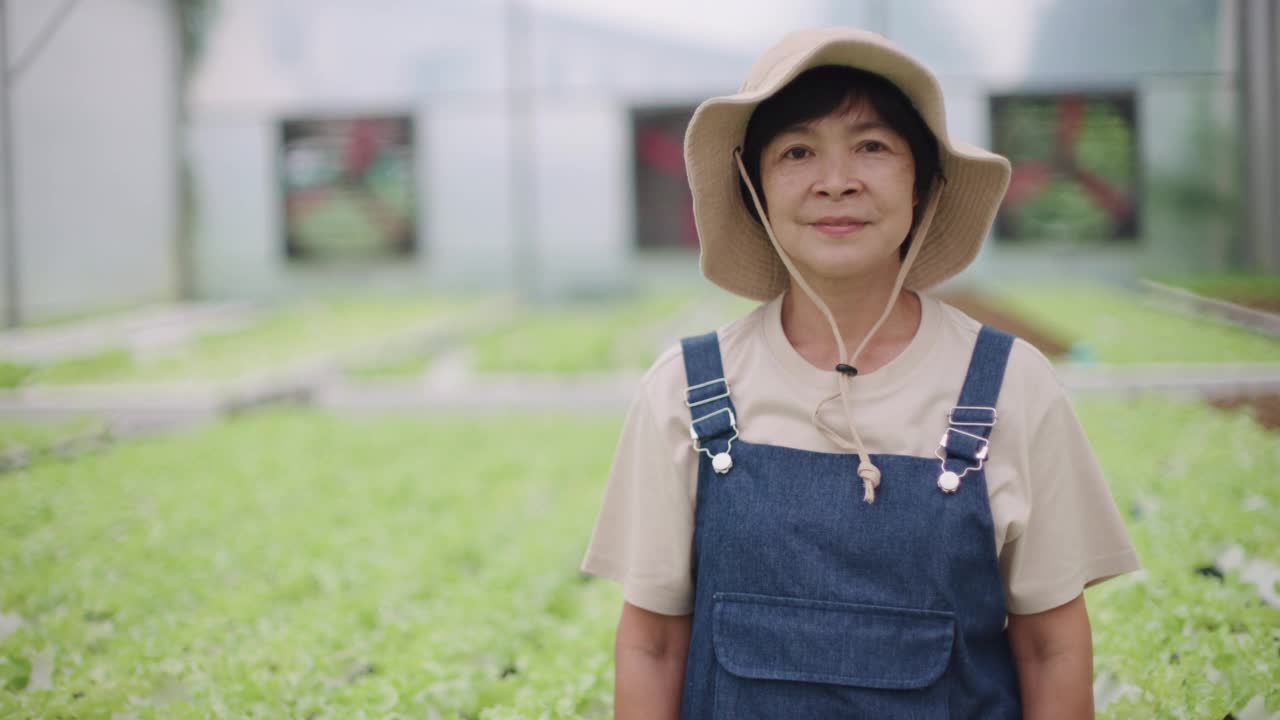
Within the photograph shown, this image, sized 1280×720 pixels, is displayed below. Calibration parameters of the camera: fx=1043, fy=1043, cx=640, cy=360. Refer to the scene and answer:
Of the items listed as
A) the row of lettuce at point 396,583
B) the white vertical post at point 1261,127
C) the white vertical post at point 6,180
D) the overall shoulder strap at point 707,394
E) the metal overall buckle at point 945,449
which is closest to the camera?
the metal overall buckle at point 945,449

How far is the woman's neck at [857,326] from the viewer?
1.60m

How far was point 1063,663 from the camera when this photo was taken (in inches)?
58.9

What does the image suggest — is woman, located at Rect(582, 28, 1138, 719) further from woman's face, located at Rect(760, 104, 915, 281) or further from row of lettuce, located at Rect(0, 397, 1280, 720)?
row of lettuce, located at Rect(0, 397, 1280, 720)

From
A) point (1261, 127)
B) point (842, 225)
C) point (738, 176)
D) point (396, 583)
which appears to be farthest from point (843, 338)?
point (1261, 127)

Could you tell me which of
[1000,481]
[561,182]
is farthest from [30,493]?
[561,182]

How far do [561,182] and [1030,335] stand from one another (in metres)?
6.49

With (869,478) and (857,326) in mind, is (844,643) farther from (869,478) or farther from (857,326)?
(857,326)

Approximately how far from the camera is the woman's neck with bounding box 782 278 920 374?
160 cm

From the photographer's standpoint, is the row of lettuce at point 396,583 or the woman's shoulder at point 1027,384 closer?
the woman's shoulder at point 1027,384

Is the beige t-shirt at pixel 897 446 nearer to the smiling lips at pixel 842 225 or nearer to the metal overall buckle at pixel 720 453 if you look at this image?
the metal overall buckle at pixel 720 453

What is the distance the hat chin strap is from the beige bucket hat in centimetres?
5

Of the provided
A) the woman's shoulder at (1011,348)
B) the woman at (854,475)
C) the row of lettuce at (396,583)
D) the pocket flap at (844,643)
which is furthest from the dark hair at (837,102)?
the row of lettuce at (396,583)

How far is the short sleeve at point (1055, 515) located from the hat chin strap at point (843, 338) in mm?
230

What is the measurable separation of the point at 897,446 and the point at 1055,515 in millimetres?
239
